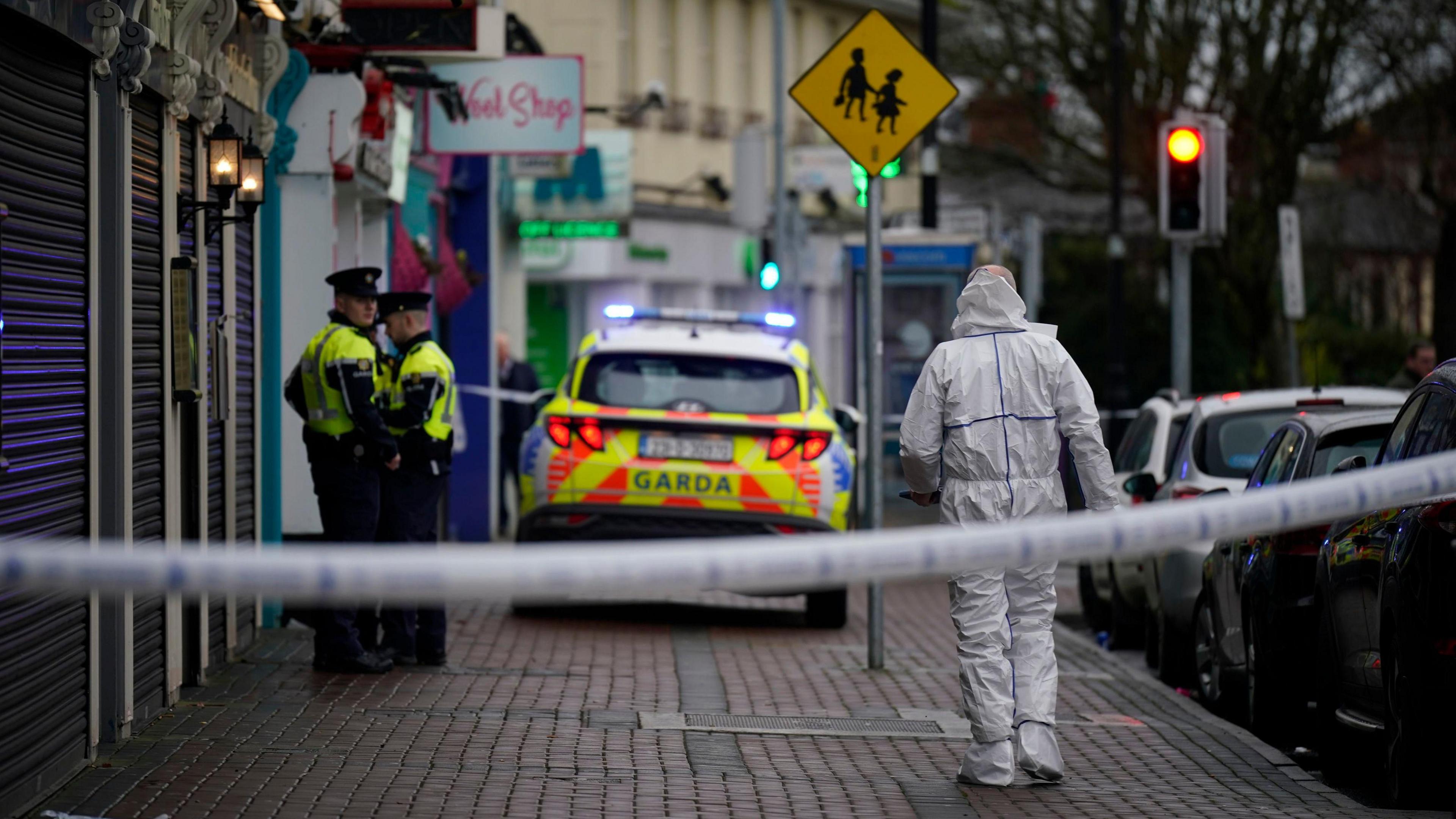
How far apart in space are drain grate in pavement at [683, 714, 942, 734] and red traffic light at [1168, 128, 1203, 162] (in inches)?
307

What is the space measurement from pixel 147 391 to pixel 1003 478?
3489 mm

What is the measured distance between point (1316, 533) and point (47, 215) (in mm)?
5053

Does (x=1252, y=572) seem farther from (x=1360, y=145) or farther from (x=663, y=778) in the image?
(x=1360, y=145)

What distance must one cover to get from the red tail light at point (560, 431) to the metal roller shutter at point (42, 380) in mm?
5906

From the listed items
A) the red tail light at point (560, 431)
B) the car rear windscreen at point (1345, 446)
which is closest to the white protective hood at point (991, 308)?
the car rear windscreen at point (1345, 446)

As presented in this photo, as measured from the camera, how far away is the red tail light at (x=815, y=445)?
45.5 feet

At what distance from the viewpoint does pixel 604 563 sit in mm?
3674

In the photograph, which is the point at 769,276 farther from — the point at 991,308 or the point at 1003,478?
the point at 1003,478

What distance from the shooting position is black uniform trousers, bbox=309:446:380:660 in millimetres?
10734

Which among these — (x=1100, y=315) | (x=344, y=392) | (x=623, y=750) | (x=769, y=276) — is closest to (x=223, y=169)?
(x=344, y=392)

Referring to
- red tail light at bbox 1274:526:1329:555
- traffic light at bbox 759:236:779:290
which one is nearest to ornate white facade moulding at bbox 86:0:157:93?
red tail light at bbox 1274:526:1329:555

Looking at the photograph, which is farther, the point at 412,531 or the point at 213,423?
the point at 412,531

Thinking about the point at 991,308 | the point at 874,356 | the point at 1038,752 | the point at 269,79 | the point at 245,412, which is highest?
the point at 269,79

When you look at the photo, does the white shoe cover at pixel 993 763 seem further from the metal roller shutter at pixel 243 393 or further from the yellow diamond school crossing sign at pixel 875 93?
the metal roller shutter at pixel 243 393
